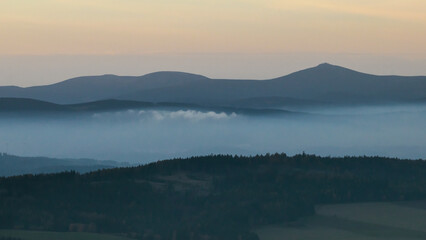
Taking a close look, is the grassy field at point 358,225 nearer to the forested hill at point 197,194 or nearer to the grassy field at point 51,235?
the forested hill at point 197,194

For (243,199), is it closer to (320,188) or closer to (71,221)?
(320,188)

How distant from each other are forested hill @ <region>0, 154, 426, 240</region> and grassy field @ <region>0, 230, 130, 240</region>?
181 inches

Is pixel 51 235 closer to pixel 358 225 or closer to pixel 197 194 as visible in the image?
pixel 358 225

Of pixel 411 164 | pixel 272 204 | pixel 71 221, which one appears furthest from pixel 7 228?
pixel 411 164

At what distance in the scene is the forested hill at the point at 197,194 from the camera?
11481cm

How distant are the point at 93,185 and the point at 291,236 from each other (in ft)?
129

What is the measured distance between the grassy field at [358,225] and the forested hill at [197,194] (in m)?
3.07

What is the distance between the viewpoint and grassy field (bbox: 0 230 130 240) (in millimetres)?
93688

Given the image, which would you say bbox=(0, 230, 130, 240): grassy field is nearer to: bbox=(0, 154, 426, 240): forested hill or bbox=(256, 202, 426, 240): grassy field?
bbox=(0, 154, 426, 240): forested hill

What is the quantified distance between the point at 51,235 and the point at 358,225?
37437 mm

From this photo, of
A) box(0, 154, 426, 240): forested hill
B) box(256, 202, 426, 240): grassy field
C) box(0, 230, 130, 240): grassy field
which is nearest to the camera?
box(0, 230, 130, 240): grassy field

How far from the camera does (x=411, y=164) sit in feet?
601

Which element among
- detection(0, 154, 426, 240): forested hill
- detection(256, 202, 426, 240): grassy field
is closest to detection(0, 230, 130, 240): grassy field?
detection(0, 154, 426, 240): forested hill

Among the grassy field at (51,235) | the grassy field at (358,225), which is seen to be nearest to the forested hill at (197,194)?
the grassy field at (358,225)
